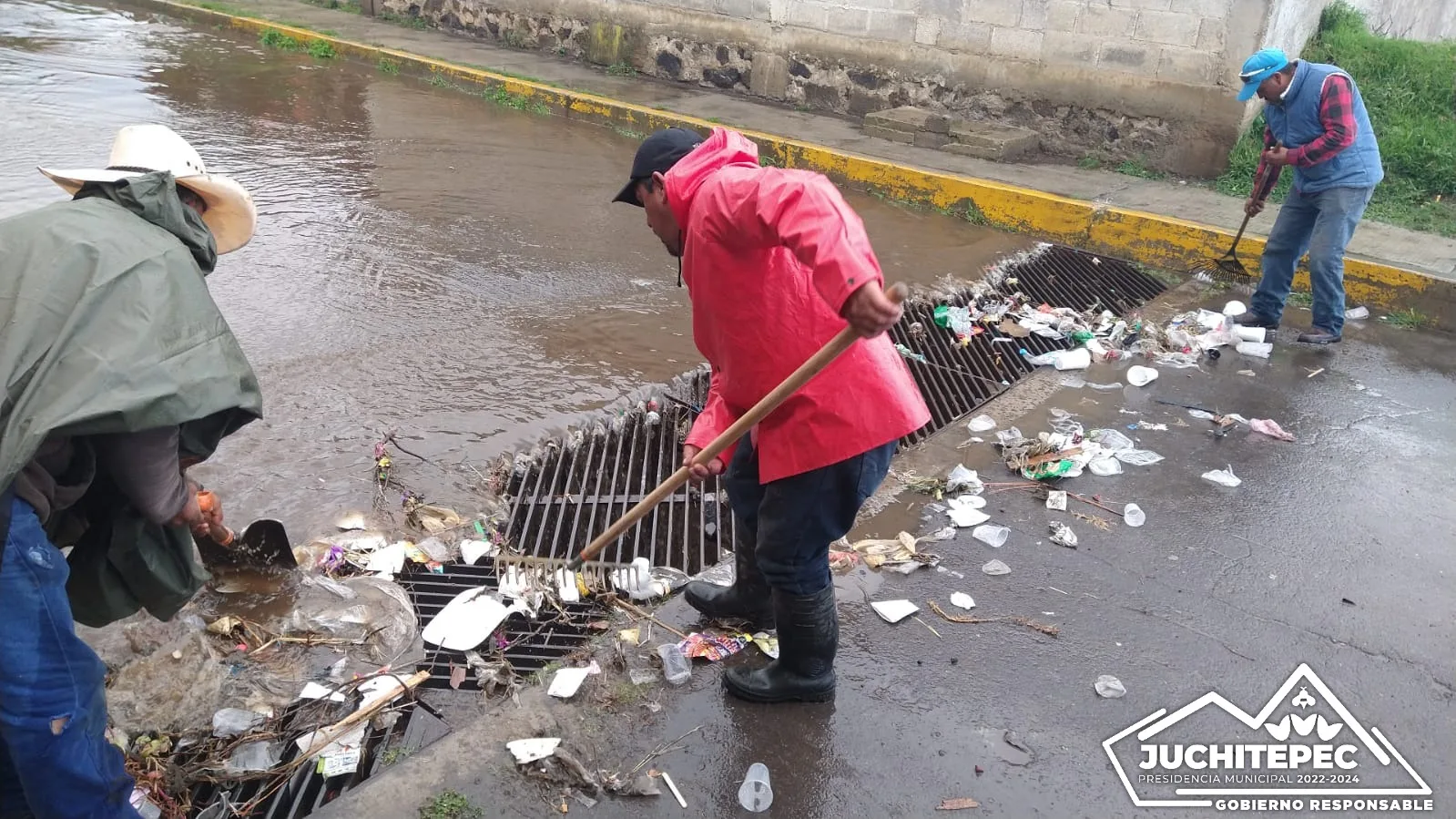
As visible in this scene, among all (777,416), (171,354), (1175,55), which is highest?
(1175,55)

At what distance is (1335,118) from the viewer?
200 inches

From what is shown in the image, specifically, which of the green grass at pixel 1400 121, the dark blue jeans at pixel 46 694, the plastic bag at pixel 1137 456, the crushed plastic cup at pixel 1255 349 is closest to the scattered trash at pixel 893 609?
the plastic bag at pixel 1137 456

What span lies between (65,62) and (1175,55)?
11.0m

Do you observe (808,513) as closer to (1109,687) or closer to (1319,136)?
(1109,687)

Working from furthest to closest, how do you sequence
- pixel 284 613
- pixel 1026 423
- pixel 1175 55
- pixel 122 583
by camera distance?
pixel 1175 55 < pixel 1026 423 < pixel 284 613 < pixel 122 583

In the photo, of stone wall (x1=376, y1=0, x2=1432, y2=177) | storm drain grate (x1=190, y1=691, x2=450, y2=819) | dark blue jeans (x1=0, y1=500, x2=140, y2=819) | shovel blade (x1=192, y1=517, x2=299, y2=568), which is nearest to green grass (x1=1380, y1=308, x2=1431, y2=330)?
stone wall (x1=376, y1=0, x2=1432, y2=177)

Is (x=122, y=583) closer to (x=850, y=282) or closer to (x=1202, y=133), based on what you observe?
(x=850, y=282)

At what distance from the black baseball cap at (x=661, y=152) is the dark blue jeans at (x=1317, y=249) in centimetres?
440

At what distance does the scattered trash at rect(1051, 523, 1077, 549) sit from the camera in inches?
137

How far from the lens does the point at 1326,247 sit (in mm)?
5230

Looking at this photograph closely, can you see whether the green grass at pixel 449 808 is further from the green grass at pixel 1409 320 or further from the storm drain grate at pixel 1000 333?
the green grass at pixel 1409 320

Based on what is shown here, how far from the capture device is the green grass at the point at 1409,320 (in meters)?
5.78

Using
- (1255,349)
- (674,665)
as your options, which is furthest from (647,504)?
(1255,349)

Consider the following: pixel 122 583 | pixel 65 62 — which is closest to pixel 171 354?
pixel 122 583
